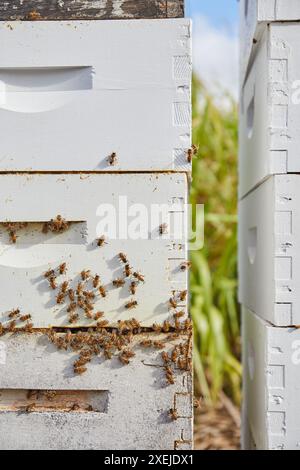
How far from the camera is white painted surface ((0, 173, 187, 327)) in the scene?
4.81 ft

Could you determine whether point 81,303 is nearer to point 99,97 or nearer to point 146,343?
point 146,343

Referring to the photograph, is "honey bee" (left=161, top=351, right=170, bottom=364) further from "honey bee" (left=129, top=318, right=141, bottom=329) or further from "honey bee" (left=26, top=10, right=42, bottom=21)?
"honey bee" (left=26, top=10, right=42, bottom=21)

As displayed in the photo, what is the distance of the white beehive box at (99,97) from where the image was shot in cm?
146

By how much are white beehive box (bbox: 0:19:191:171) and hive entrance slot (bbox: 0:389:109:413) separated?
0.57 metres

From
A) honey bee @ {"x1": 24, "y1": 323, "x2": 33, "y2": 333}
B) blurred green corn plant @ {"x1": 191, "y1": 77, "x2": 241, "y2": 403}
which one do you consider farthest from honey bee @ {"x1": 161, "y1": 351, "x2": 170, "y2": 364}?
blurred green corn plant @ {"x1": 191, "y1": 77, "x2": 241, "y2": 403}

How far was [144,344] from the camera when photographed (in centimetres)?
148

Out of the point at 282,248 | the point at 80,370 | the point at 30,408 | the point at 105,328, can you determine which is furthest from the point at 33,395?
the point at 282,248

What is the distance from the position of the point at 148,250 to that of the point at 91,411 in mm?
434

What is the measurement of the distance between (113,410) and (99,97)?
77 centimetres

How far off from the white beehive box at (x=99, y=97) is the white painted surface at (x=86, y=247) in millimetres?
42

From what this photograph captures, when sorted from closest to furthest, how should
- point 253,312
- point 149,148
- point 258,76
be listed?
point 149,148 → point 258,76 → point 253,312

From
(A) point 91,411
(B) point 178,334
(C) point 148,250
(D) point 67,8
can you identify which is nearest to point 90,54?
(D) point 67,8

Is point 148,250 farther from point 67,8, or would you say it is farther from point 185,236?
point 67,8

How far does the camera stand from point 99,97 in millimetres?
1474
